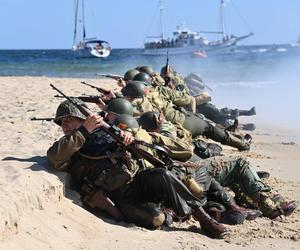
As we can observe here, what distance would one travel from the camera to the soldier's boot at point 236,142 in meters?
9.92

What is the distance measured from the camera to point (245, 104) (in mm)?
19516

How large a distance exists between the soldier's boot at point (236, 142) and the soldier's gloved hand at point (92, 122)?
443cm

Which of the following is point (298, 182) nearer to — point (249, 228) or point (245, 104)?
point (249, 228)

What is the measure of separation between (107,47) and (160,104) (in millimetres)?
52688

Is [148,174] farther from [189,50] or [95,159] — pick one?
[189,50]

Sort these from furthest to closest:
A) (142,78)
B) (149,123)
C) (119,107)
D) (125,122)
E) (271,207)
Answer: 1. (142,78)
2. (119,107)
3. (149,123)
4. (271,207)
5. (125,122)

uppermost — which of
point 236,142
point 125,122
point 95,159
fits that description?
point 125,122

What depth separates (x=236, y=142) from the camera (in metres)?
10.2

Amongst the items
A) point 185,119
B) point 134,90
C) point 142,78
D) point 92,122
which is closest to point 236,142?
point 185,119

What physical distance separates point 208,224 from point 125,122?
1.30 m

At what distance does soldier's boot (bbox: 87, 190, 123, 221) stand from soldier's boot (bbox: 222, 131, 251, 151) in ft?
13.6

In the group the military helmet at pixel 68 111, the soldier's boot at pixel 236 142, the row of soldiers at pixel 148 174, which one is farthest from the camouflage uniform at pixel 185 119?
the military helmet at pixel 68 111

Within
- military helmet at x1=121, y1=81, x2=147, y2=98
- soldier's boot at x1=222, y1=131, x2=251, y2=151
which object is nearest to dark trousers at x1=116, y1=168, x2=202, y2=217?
military helmet at x1=121, y1=81, x2=147, y2=98

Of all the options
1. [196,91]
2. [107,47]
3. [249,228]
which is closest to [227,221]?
[249,228]
